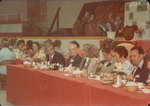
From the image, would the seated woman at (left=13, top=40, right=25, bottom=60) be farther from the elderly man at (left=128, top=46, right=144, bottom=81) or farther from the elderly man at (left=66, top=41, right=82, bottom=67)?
the elderly man at (left=128, top=46, right=144, bottom=81)

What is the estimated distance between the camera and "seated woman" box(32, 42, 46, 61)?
4857 millimetres

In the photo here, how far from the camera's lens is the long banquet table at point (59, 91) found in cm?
248

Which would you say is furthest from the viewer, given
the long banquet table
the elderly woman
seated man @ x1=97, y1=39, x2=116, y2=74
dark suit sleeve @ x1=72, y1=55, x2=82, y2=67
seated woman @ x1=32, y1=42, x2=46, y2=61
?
seated woman @ x1=32, y1=42, x2=46, y2=61

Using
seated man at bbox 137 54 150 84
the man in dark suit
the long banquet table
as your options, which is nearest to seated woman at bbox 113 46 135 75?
seated man at bbox 137 54 150 84

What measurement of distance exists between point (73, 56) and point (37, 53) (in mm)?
861

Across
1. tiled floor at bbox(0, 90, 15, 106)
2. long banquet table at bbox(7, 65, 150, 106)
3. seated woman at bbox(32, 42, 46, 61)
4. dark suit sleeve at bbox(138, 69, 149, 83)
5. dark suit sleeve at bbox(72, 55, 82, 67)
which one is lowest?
tiled floor at bbox(0, 90, 15, 106)

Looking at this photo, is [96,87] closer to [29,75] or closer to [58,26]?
[29,75]

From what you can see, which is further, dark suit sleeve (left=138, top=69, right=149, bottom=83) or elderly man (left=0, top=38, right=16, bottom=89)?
elderly man (left=0, top=38, right=16, bottom=89)

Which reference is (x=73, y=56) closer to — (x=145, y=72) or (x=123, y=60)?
(x=123, y=60)

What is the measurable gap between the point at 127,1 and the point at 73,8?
3.08 ft

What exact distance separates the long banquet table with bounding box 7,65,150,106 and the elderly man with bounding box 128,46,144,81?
463mm

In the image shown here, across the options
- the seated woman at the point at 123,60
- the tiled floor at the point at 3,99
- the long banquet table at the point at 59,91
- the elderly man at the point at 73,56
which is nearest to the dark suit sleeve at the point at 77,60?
the elderly man at the point at 73,56

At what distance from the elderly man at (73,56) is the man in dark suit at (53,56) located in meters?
0.18

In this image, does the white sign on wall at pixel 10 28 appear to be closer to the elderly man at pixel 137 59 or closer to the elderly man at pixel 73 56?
the elderly man at pixel 73 56
